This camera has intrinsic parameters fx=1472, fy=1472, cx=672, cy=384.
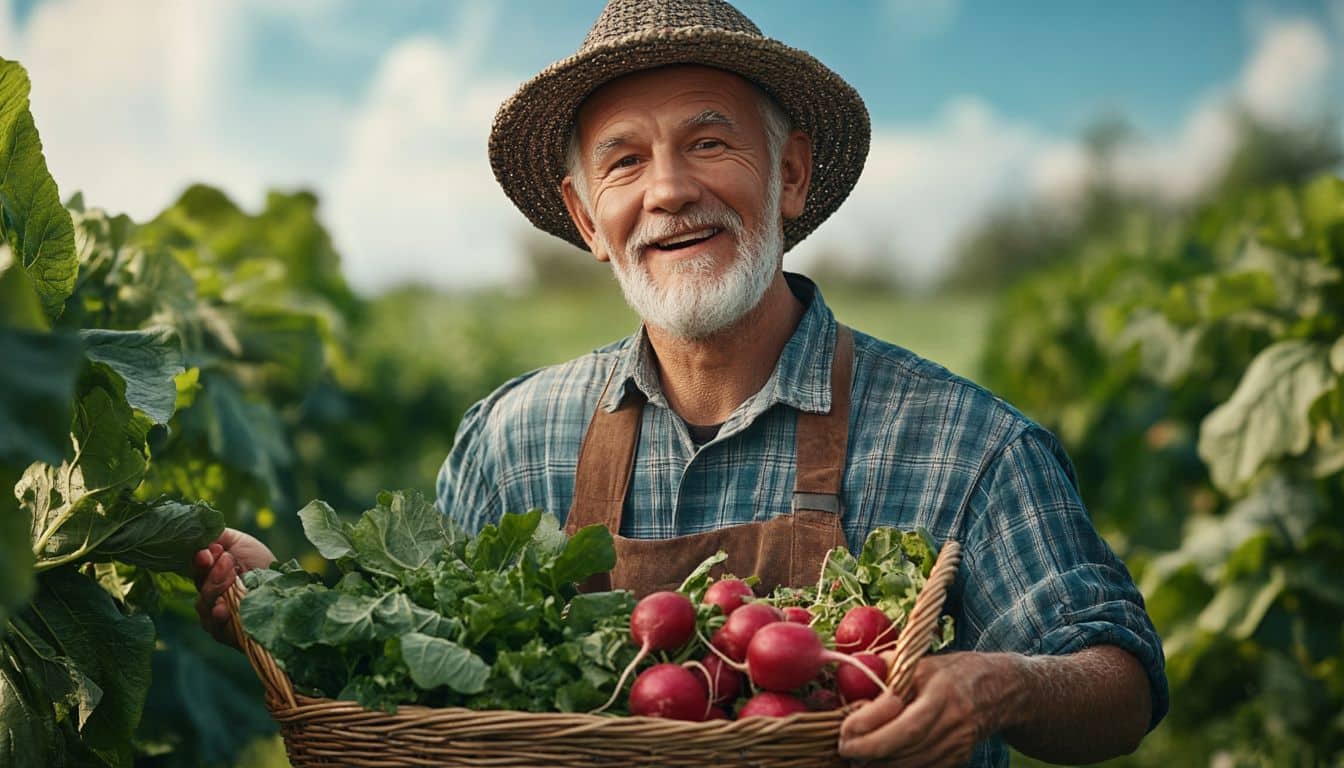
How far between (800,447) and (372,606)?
1.03 m

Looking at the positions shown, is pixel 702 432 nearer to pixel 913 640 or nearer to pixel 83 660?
pixel 913 640

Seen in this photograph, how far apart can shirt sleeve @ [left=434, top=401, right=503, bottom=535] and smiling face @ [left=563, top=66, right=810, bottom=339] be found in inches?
21.6

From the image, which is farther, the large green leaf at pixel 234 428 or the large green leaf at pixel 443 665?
→ the large green leaf at pixel 234 428

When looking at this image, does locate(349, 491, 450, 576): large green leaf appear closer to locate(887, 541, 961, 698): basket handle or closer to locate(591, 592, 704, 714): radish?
locate(591, 592, 704, 714): radish

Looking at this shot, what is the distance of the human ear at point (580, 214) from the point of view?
138 inches

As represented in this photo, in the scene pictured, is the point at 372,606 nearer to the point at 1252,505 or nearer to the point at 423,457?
the point at 1252,505

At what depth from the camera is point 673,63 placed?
10.4 ft

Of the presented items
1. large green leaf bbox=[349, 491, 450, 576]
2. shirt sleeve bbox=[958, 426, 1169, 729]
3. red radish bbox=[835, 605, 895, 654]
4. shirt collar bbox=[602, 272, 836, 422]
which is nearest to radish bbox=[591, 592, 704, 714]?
red radish bbox=[835, 605, 895, 654]

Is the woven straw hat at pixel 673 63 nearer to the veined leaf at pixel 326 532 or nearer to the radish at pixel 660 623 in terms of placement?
the veined leaf at pixel 326 532

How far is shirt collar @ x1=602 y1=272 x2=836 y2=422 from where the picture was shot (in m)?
3.08

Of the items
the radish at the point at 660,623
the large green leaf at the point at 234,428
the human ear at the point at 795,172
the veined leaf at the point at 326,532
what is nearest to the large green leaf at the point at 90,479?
the veined leaf at the point at 326,532

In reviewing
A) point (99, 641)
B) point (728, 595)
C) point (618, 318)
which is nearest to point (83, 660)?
point (99, 641)

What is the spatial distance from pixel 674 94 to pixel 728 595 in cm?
123

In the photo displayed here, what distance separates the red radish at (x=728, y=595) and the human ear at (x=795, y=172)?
122 cm
